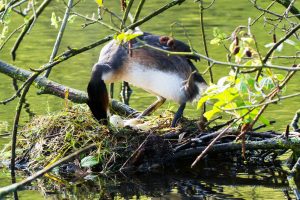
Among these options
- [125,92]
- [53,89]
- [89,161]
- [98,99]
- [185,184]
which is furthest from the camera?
[125,92]

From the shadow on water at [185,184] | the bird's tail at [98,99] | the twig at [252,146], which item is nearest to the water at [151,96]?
the shadow on water at [185,184]

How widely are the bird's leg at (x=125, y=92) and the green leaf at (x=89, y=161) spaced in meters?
2.94

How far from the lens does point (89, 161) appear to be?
8766mm

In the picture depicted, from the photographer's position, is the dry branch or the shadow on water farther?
the dry branch

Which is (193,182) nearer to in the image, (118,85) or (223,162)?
(223,162)

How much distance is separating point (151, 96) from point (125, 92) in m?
0.37

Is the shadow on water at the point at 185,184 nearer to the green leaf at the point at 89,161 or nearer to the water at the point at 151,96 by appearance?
the water at the point at 151,96

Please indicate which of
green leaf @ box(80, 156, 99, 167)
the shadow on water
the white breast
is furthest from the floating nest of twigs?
the white breast

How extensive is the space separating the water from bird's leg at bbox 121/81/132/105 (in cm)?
8

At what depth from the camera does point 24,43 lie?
16.5 meters

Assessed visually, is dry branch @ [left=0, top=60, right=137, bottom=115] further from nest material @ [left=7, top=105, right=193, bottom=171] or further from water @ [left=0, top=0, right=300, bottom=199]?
nest material @ [left=7, top=105, right=193, bottom=171]

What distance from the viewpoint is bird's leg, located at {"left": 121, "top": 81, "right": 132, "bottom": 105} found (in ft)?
38.9

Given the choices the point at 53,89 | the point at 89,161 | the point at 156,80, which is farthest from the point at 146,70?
the point at 53,89

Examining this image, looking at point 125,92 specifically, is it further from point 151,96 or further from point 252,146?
point 252,146
